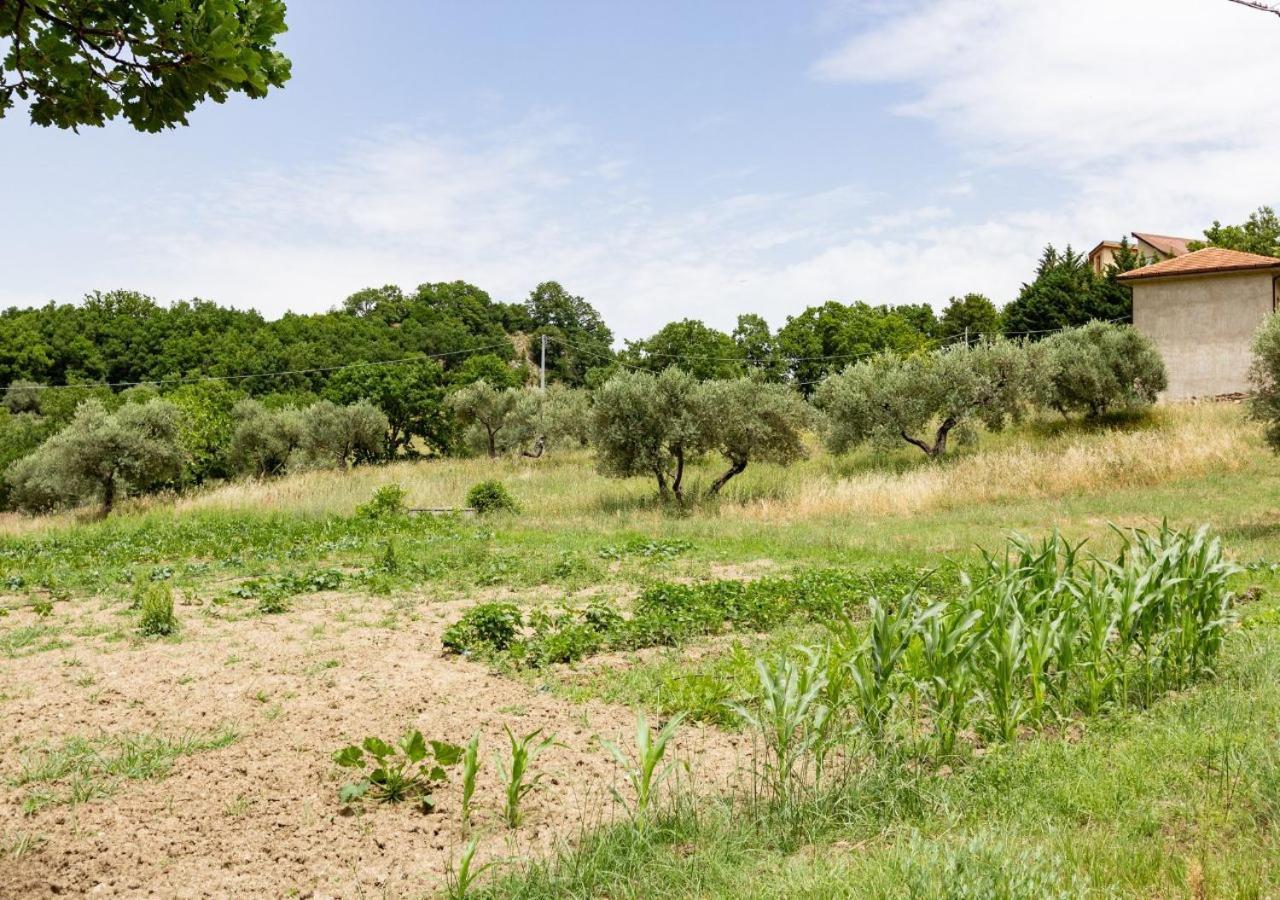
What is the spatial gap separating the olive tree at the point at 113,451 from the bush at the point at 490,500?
14.1m

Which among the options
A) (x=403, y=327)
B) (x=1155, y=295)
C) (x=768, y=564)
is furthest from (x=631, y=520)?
(x=403, y=327)

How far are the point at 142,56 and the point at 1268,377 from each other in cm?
1924

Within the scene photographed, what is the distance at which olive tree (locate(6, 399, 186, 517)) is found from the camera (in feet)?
89.8

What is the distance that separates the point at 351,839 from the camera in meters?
3.74

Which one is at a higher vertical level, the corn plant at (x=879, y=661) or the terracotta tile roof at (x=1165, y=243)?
the terracotta tile roof at (x=1165, y=243)

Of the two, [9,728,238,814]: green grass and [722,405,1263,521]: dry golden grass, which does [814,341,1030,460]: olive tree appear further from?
[9,728,238,814]: green grass

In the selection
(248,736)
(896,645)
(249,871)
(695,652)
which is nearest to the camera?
(249,871)

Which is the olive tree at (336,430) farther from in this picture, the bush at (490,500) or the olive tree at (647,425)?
the olive tree at (647,425)

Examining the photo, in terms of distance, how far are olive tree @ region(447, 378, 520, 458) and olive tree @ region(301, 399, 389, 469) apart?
4642mm

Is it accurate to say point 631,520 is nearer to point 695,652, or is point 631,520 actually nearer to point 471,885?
point 695,652

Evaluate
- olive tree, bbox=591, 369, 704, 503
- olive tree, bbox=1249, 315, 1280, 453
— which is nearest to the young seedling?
olive tree, bbox=1249, 315, 1280, 453

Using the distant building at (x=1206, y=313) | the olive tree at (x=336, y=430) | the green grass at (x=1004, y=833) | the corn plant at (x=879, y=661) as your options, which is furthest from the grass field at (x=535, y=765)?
the olive tree at (x=336, y=430)

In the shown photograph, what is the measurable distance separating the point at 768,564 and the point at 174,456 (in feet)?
83.5

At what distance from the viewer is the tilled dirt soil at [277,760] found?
349cm
